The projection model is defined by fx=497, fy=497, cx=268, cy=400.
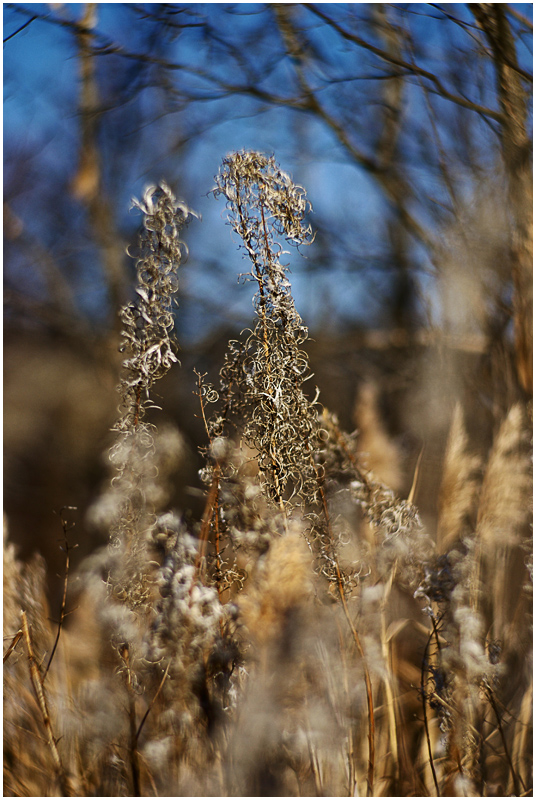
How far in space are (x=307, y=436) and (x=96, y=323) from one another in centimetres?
37

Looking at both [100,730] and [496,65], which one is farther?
[496,65]

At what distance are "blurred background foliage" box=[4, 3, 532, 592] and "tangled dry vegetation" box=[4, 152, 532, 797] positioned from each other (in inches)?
1.6

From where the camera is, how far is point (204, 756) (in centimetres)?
68

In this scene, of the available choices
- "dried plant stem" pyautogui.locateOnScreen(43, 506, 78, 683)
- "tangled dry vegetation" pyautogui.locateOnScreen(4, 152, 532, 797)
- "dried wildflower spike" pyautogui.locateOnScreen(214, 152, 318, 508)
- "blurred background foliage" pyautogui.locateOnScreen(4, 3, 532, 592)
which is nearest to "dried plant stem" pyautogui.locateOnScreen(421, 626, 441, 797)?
"tangled dry vegetation" pyautogui.locateOnScreen(4, 152, 532, 797)

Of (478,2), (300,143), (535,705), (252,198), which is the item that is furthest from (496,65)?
(535,705)

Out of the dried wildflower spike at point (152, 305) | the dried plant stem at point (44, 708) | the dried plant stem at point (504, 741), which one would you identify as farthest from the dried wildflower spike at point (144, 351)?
the dried plant stem at point (504, 741)

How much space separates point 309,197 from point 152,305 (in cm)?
30

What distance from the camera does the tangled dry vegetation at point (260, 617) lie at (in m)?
0.69

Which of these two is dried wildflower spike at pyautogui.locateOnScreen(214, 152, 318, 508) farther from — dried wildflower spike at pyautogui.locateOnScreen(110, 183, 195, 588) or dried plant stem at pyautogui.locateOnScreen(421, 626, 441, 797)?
dried plant stem at pyautogui.locateOnScreen(421, 626, 441, 797)

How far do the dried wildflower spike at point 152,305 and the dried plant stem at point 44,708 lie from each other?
324mm

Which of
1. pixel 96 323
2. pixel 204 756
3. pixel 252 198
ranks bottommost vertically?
pixel 204 756

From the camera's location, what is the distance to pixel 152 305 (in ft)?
2.36

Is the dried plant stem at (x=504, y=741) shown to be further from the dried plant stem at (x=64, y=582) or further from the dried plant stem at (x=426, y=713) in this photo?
the dried plant stem at (x=64, y=582)

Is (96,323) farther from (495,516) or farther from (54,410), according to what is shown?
(495,516)
